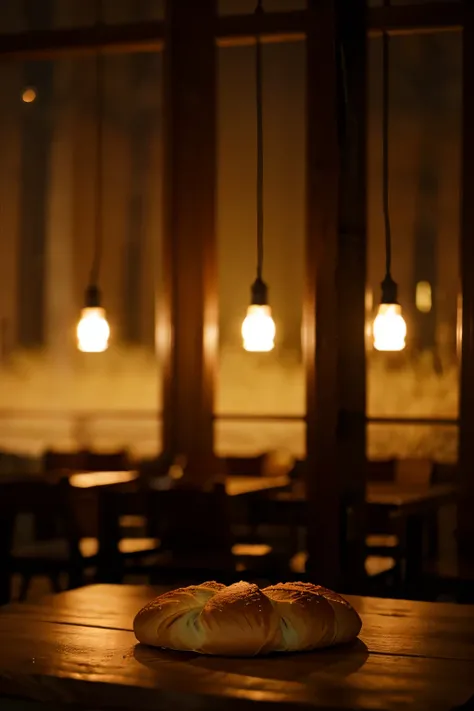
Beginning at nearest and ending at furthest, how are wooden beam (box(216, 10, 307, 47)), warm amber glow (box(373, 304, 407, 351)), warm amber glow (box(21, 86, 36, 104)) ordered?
warm amber glow (box(373, 304, 407, 351))
wooden beam (box(216, 10, 307, 47))
warm amber glow (box(21, 86, 36, 104))

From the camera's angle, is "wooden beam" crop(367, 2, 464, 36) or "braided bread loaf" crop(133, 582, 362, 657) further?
"wooden beam" crop(367, 2, 464, 36)

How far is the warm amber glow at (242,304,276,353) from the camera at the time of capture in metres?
5.84

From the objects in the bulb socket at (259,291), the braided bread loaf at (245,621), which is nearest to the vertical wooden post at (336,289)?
the bulb socket at (259,291)

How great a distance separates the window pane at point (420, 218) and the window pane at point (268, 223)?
67 cm

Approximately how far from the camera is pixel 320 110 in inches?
193

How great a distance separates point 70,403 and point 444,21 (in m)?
4.22

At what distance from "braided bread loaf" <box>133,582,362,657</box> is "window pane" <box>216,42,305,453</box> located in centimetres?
608

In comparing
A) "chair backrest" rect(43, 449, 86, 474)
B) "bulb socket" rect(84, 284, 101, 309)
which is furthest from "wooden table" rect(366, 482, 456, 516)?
"chair backrest" rect(43, 449, 86, 474)

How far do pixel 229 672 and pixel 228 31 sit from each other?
16.7 ft

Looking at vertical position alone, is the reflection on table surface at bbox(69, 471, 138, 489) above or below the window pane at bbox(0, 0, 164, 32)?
below

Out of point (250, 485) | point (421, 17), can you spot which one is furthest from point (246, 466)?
point (421, 17)

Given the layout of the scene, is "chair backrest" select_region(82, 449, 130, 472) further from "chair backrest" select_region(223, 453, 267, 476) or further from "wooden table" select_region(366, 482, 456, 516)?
"wooden table" select_region(366, 482, 456, 516)

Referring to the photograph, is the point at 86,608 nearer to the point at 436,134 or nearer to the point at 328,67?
the point at 328,67

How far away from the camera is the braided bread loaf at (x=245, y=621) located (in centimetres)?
202
